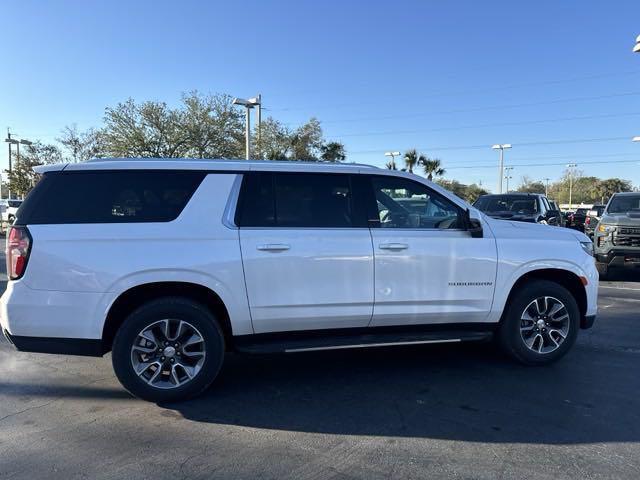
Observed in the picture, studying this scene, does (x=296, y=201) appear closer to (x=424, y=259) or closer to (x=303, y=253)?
(x=303, y=253)

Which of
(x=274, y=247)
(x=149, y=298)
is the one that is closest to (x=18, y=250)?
(x=149, y=298)

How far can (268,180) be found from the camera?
439 cm

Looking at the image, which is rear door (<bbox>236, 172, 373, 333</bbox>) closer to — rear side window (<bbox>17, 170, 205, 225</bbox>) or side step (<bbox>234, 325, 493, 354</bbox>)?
side step (<bbox>234, 325, 493, 354</bbox>)

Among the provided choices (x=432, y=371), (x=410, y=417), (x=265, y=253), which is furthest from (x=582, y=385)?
(x=265, y=253)

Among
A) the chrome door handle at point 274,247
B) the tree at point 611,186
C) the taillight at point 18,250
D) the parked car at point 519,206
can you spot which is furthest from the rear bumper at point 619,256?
the tree at point 611,186

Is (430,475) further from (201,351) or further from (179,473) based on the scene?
(201,351)

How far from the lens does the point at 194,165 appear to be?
14.1 ft

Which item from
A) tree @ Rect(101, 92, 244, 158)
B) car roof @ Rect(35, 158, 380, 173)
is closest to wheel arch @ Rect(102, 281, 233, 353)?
car roof @ Rect(35, 158, 380, 173)

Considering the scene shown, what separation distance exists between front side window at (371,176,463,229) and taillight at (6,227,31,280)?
2.86 m

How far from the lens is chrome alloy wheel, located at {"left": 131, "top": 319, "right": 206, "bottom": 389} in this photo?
13.3 ft

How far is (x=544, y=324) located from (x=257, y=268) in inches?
112

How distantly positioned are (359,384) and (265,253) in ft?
4.86

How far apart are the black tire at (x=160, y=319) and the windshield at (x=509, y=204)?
10.1 meters

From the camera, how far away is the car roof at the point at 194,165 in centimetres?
410
